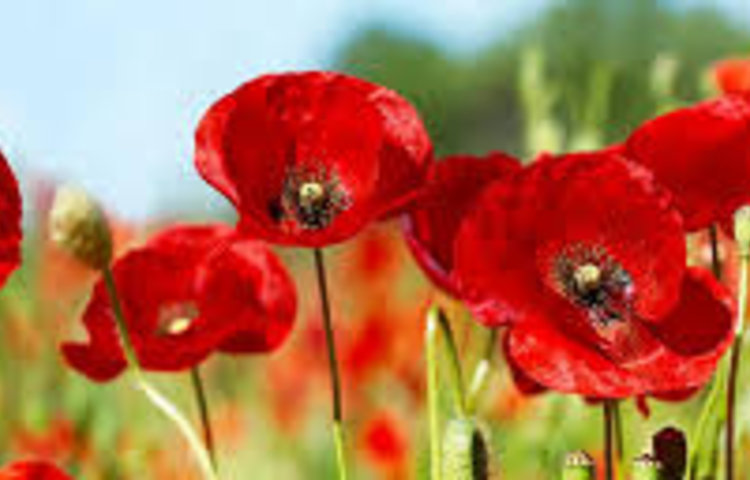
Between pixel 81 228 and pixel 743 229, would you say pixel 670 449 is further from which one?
pixel 81 228

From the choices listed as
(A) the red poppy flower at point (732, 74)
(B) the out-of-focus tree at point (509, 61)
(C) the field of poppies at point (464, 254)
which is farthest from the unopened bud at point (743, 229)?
(B) the out-of-focus tree at point (509, 61)

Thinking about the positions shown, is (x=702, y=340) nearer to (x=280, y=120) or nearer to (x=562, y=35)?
(x=280, y=120)

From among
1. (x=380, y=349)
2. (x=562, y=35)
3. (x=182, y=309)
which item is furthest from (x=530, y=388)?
(x=380, y=349)

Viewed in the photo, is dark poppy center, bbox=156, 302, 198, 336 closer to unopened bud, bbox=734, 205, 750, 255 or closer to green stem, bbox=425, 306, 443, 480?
green stem, bbox=425, 306, 443, 480

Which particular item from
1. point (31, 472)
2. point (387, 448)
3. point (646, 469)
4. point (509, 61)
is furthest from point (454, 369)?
point (509, 61)

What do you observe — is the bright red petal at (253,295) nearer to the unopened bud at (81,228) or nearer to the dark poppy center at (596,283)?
the unopened bud at (81,228)

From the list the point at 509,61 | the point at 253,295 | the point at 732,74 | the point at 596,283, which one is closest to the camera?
the point at 596,283
